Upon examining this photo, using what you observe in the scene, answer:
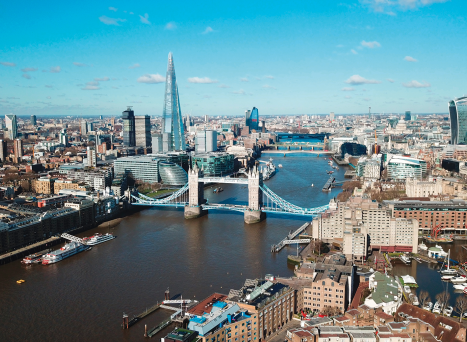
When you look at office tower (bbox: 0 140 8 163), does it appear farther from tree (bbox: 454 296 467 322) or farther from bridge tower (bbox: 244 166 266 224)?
tree (bbox: 454 296 467 322)

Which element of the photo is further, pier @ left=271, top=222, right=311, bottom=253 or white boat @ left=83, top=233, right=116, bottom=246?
white boat @ left=83, top=233, right=116, bottom=246

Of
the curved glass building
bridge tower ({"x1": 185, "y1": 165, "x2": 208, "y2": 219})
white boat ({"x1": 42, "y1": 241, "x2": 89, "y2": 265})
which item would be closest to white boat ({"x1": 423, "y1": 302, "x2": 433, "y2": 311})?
white boat ({"x1": 42, "y1": 241, "x2": 89, "y2": 265})

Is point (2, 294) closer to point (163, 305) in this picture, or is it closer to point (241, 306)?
point (163, 305)

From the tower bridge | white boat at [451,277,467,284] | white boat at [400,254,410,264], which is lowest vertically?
white boat at [451,277,467,284]

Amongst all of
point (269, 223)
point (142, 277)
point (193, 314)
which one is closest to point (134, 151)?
point (269, 223)

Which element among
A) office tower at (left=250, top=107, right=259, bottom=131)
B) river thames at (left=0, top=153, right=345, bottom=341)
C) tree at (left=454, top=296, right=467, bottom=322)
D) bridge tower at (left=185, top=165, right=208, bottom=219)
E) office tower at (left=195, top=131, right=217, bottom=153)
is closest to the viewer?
tree at (left=454, top=296, right=467, bottom=322)

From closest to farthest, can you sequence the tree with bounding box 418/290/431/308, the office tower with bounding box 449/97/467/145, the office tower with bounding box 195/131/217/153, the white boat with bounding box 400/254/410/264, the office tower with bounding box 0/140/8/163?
1. the tree with bounding box 418/290/431/308
2. the white boat with bounding box 400/254/410/264
3. the office tower with bounding box 0/140/8/163
4. the office tower with bounding box 449/97/467/145
5. the office tower with bounding box 195/131/217/153
